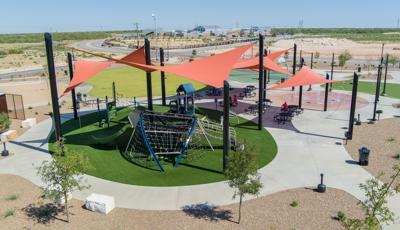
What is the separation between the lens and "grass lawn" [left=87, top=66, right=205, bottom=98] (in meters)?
36.5

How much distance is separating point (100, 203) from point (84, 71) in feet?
31.5

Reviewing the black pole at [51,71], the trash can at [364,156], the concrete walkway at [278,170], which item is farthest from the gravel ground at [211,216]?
the black pole at [51,71]

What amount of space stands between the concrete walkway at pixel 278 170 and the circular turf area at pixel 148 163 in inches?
19.4

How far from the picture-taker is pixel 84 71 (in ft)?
64.5

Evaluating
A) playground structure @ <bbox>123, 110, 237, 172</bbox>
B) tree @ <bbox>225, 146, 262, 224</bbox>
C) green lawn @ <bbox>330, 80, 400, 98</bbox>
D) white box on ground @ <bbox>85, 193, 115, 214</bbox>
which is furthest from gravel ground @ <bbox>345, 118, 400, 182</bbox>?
white box on ground @ <bbox>85, 193, 115, 214</bbox>

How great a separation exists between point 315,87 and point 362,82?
7053 mm

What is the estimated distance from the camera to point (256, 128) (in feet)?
74.1

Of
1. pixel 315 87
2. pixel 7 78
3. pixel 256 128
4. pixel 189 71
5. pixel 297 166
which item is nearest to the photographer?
pixel 297 166

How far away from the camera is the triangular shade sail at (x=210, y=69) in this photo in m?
18.0

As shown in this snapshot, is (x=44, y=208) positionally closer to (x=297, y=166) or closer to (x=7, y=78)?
(x=297, y=166)

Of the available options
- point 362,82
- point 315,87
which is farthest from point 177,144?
point 362,82

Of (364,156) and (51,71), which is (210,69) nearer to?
(51,71)

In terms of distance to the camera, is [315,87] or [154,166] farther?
[315,87]

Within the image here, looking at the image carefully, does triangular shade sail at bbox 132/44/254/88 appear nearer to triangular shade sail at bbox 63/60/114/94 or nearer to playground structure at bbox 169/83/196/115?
triangular shade sail at bbox 63/60/114/94
